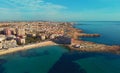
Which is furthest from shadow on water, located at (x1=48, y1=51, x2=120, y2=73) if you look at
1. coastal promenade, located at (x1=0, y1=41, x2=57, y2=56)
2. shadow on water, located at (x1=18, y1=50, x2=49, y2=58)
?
coastal promenade, located at (x1=0, y1=41, x2=57, y2=56)

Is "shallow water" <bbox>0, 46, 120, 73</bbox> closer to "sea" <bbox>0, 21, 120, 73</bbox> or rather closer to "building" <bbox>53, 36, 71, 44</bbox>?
"sea" <bbox>0, 21, 120, 73</bbox>

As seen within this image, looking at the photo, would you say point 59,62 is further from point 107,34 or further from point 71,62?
point 107,34

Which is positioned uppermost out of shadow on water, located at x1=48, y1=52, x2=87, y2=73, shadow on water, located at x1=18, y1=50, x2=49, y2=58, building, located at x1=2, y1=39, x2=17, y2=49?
building, located at x1=2, y1=39, x2=17, y2=49

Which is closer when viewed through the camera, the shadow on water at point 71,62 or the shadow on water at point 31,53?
the shadow on water at point 71,62

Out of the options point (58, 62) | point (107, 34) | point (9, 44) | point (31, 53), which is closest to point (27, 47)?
point (9, 44)

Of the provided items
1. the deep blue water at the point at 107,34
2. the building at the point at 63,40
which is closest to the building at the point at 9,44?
the building at the point at 63,40

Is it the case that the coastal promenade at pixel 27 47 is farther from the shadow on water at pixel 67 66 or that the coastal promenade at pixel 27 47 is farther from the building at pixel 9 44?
the shadow on water at pixel 67 66

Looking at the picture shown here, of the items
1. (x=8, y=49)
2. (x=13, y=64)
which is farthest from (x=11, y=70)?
(x=8, y=49)

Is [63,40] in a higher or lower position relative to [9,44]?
higher
